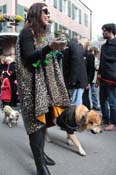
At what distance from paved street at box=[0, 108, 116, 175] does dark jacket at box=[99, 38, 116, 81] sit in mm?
995

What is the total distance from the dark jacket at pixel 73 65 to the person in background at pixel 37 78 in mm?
2428

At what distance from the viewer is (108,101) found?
7.43m

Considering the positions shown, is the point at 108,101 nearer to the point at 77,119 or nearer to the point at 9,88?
the point at 77,119

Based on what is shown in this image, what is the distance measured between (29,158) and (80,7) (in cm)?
4558

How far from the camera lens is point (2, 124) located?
7973 millimetres

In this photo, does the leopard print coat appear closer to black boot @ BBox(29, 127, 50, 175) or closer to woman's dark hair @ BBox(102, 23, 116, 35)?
black boot @ BBox(29, 127, 50, 175)

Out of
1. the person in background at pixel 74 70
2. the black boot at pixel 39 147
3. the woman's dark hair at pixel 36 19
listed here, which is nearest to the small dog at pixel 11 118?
the person in background at pixel 74 70

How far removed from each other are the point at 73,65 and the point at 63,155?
1.89 m

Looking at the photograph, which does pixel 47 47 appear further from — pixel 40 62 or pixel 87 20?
pixel 87 20

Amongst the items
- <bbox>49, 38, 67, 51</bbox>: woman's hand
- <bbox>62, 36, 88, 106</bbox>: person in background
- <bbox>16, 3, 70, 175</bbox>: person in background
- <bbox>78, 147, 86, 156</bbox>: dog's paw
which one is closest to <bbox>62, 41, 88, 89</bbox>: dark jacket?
<bbox>62, 36, 88, 106</bbox>: person in background

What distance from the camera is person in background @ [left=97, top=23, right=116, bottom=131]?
708 centimetres

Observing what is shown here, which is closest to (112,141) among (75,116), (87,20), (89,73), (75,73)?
(75,73)

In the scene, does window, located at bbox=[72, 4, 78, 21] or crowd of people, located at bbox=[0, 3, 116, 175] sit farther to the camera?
window, located at bbox=[72, 4, 78, 21]

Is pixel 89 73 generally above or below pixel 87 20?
below
